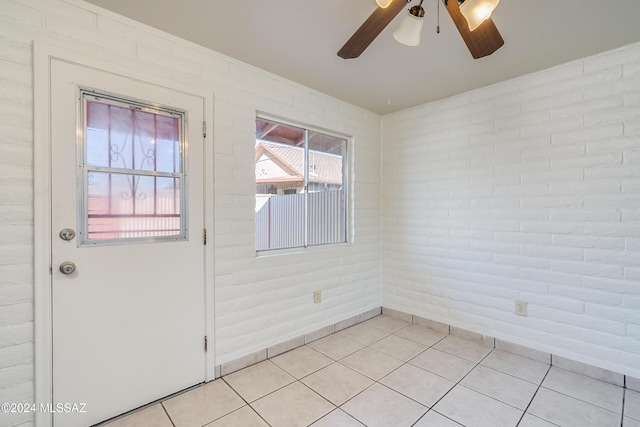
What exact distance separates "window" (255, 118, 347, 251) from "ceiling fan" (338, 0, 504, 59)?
1.16 metres

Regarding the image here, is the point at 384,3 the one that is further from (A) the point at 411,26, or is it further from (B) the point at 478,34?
(B) the point at 478,34

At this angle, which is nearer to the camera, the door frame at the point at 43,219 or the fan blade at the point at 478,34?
the fan blade at the point at 478,34

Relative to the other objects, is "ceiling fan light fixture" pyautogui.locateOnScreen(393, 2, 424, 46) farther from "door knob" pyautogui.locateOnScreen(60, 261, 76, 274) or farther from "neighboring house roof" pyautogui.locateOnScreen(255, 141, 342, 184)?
"door knob" pyautogui.locateOnScreen(60, 261, 76, 274)

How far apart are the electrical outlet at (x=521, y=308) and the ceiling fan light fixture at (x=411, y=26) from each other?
2266mm

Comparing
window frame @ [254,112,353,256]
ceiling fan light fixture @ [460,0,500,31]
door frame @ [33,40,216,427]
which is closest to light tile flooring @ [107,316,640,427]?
door frame @ [33,40,216,427]

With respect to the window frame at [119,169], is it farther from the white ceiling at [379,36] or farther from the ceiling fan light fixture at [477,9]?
the ceiling fan light fixture at [477,9]

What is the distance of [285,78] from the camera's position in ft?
8.23

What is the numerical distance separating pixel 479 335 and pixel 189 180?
2.80 metres

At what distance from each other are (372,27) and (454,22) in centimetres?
35

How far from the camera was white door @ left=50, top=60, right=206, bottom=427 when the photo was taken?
1.57 m

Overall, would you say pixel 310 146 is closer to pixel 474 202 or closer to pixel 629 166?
pixel 474 202

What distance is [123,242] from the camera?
1.74 metres

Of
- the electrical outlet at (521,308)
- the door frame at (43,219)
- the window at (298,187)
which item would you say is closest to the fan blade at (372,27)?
the window at (298,187)

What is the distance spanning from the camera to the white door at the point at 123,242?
61.6 inches
